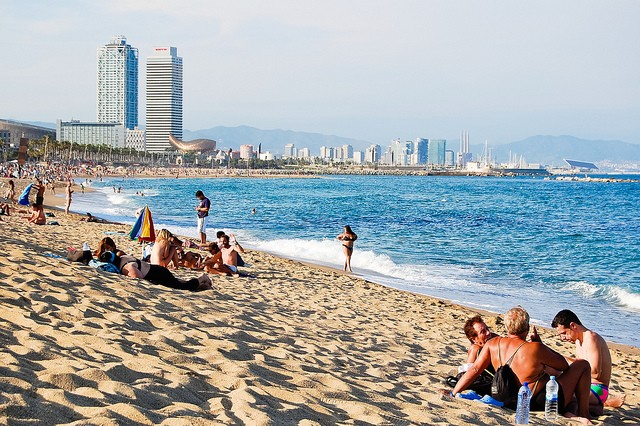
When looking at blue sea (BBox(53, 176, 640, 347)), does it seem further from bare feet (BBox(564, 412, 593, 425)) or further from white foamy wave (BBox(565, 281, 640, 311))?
bare feet (BBox(564, 412, 593, 425))

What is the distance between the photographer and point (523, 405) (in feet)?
16.2

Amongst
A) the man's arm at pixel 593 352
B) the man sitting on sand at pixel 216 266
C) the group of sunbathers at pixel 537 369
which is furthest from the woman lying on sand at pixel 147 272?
the man's arm at pixel 593 352

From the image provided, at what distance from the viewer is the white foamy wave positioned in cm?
1375

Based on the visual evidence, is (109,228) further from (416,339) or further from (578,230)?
(578,230)

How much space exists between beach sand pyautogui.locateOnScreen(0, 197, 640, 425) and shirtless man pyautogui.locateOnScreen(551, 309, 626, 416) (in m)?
0.19

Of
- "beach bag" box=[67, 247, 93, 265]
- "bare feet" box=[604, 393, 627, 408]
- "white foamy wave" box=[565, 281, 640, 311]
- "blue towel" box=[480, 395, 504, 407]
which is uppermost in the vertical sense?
"beach bag" box=[67, 247, 93, 265]

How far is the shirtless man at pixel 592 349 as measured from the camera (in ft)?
18.8

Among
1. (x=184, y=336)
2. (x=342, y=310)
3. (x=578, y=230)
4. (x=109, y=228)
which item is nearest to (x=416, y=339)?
(x=342, y=310)

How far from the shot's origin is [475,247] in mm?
23406

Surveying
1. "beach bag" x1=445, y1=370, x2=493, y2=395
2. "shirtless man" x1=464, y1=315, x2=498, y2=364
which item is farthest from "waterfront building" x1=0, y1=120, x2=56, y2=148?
"beach bag" x1=445, y1=370, x2=493, y2=395

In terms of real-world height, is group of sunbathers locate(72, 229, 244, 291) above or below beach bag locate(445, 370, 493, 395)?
above

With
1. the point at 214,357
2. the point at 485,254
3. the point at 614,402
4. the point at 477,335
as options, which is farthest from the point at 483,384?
the point at 485,254

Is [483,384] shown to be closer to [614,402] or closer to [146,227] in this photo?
[614,402]

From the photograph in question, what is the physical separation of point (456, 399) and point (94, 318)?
3176 mm
